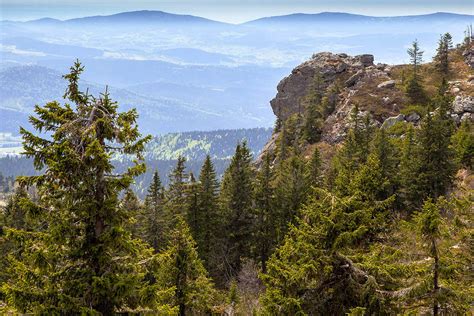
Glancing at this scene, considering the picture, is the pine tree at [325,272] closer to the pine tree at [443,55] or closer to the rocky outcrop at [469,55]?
the pine tree at [443,55]

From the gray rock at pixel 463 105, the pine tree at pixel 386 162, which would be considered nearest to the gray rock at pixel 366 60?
the gray rock at pixel 463 105

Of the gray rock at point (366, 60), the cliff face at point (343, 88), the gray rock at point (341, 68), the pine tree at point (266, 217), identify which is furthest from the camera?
the gray rock at point (366, 60)

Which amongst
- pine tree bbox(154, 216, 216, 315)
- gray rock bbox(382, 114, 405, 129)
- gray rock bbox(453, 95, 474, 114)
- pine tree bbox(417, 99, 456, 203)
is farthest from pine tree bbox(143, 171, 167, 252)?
gray rock bbox(453, 95, 474, 114)

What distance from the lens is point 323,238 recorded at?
15445 millimetres

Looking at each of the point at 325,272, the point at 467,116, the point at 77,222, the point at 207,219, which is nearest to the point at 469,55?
the point at 467,116

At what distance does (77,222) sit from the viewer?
12.0 meters

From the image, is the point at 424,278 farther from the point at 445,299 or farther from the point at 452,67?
the point at 452,67

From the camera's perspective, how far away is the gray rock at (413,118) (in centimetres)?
7438

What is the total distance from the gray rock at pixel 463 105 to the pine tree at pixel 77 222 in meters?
67.8

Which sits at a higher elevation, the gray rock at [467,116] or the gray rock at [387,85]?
the gray rock at [387,85]

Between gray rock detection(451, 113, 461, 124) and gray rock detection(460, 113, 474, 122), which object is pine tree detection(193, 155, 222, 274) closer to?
gray rock detection(451, 113, 461, 124)

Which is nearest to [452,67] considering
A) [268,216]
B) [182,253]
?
[268,216]

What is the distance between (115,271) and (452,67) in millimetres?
105202

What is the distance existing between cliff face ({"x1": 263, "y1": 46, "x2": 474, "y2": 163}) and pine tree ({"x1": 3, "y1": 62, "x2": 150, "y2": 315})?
62.2m
